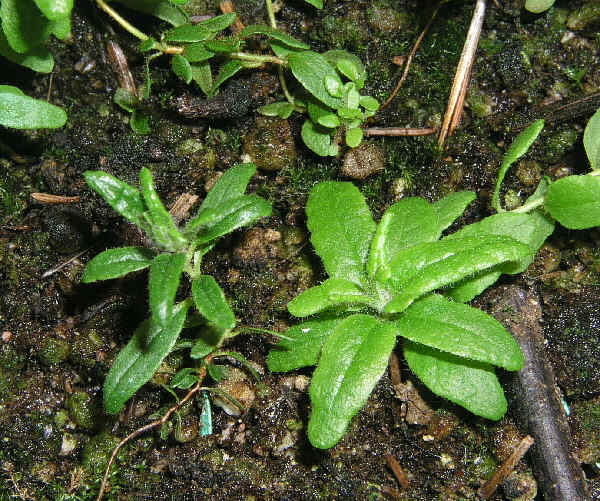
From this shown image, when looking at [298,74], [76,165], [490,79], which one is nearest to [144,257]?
[76,165]

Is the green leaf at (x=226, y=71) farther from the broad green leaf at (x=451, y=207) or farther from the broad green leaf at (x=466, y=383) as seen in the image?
the broad green leaf at (x=466, y=383)

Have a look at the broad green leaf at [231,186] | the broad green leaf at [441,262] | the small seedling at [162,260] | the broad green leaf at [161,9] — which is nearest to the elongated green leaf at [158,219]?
the small seedling at [162,260]

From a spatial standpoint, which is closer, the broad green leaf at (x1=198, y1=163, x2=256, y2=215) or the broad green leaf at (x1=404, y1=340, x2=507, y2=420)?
the broad green leaf at (x1=404, y1=340, x2=507, y2=420)

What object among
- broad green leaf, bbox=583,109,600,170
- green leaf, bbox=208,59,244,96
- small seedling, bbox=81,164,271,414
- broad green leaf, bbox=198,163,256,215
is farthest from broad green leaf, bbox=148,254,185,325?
broad green leaf, bbox=583,109,600,170

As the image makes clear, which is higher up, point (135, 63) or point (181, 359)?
point (135, 63)

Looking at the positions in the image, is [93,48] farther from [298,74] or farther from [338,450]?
[338,450]

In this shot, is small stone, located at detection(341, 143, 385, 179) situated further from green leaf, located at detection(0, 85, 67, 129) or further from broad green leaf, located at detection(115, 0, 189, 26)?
green leaf, located at detection(0, 85, 67, 129)
